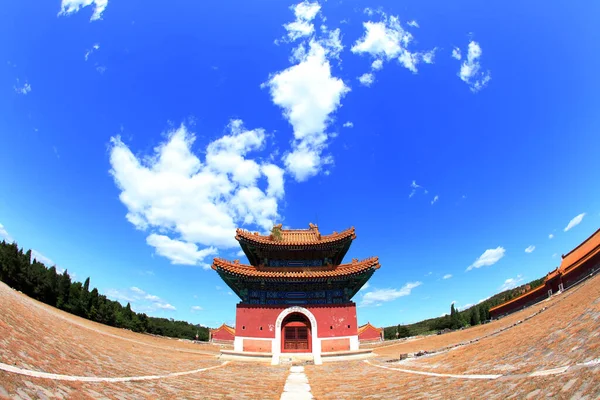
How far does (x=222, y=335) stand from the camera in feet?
157

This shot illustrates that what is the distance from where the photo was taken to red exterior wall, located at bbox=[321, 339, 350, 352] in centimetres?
1706

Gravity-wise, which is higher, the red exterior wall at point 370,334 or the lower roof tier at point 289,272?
the lower roof tier at point 289,272

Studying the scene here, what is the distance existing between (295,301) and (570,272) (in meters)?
22.6

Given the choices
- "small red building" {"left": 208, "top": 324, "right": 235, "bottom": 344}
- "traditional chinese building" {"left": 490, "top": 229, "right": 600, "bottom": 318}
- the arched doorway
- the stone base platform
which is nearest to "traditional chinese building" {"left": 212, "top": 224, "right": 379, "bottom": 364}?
the arched doorway

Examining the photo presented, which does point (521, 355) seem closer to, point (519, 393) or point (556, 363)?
point (556, 363)

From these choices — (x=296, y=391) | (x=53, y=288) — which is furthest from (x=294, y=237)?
(x=53, y=288)

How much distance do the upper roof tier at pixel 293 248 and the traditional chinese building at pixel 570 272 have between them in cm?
1683

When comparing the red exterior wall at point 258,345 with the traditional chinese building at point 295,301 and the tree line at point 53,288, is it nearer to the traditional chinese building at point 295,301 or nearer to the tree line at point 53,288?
the traditional chinese building at point 295,301

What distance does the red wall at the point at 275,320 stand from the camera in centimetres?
1730

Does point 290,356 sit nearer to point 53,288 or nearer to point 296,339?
point 296,339

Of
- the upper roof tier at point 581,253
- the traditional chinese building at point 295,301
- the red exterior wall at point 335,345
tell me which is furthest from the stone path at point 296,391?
the upper roof tier at point 581,253

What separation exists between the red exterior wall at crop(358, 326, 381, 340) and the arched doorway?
106 ft

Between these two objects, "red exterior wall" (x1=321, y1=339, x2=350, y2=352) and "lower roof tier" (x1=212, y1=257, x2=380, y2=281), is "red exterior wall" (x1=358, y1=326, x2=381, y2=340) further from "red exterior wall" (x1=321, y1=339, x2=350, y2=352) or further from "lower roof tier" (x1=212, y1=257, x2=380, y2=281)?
"lower roof tier" (x1=212, y1=257, x2=380, y2=281)

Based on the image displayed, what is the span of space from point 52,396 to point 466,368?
27.7 ft
